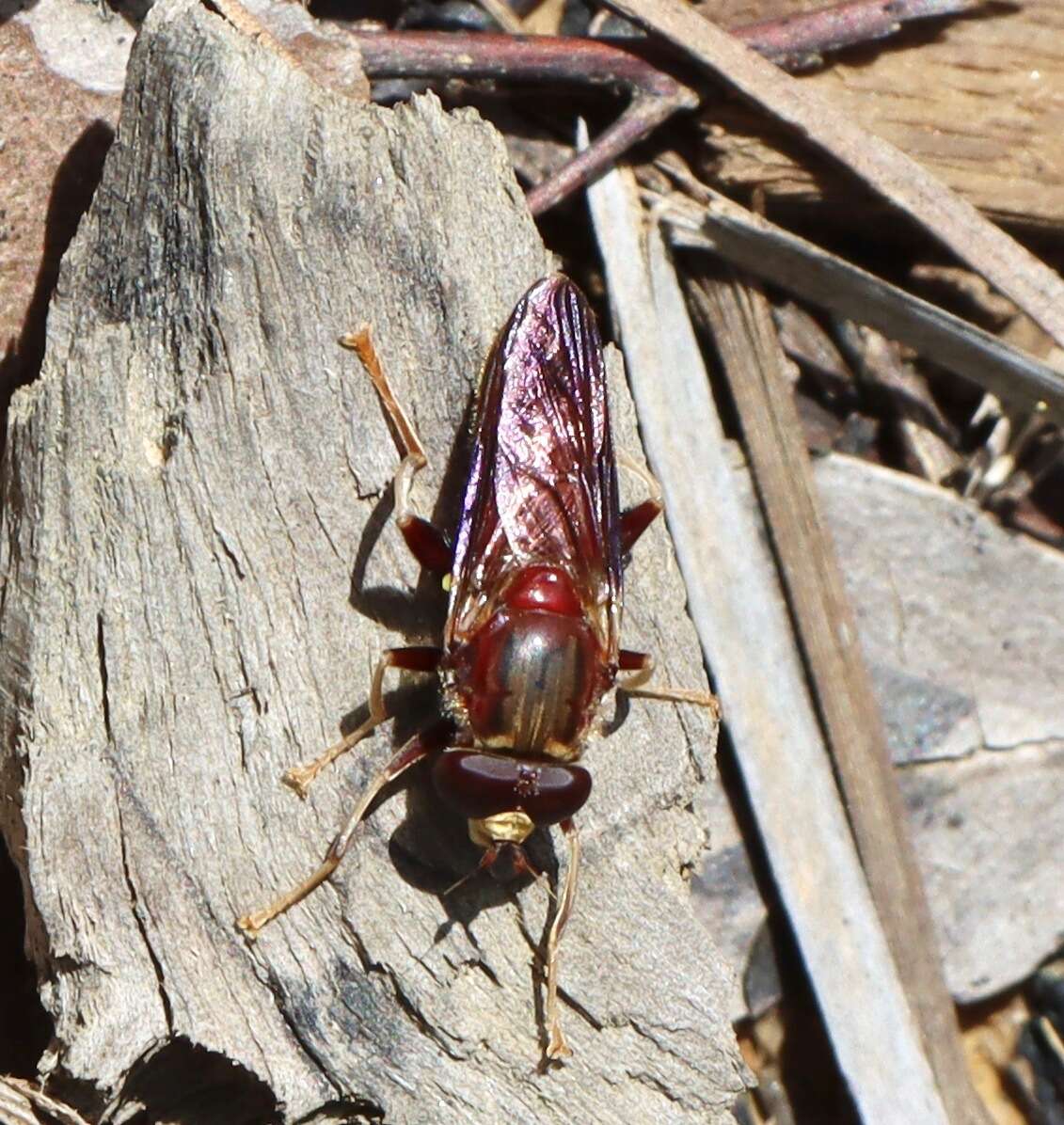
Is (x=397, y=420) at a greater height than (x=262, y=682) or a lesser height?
greater

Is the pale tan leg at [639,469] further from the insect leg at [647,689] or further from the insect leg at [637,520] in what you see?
the insect leg at [647,689]

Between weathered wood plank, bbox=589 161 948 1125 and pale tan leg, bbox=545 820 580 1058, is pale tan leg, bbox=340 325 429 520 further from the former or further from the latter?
weathered wood plank, bbox=589 161 948 1125

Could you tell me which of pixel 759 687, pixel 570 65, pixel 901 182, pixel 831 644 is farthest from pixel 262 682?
pixel 901 182

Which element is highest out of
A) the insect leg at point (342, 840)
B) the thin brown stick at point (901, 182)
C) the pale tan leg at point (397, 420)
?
the thin brown stick at point (901, 182)

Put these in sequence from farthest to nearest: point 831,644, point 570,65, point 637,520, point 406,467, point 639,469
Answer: point 831,644
point 570,65
point 639,469
point 637,520
point 406,467

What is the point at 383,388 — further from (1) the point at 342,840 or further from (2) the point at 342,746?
(1) the point at 342,840

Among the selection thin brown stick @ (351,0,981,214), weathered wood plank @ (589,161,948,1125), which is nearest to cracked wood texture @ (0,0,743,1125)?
thin brown stick @ (351,0,981,214)

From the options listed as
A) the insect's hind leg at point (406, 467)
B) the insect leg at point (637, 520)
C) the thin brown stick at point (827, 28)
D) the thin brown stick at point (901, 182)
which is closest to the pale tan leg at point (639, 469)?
the insect leg at point (637, 520)
